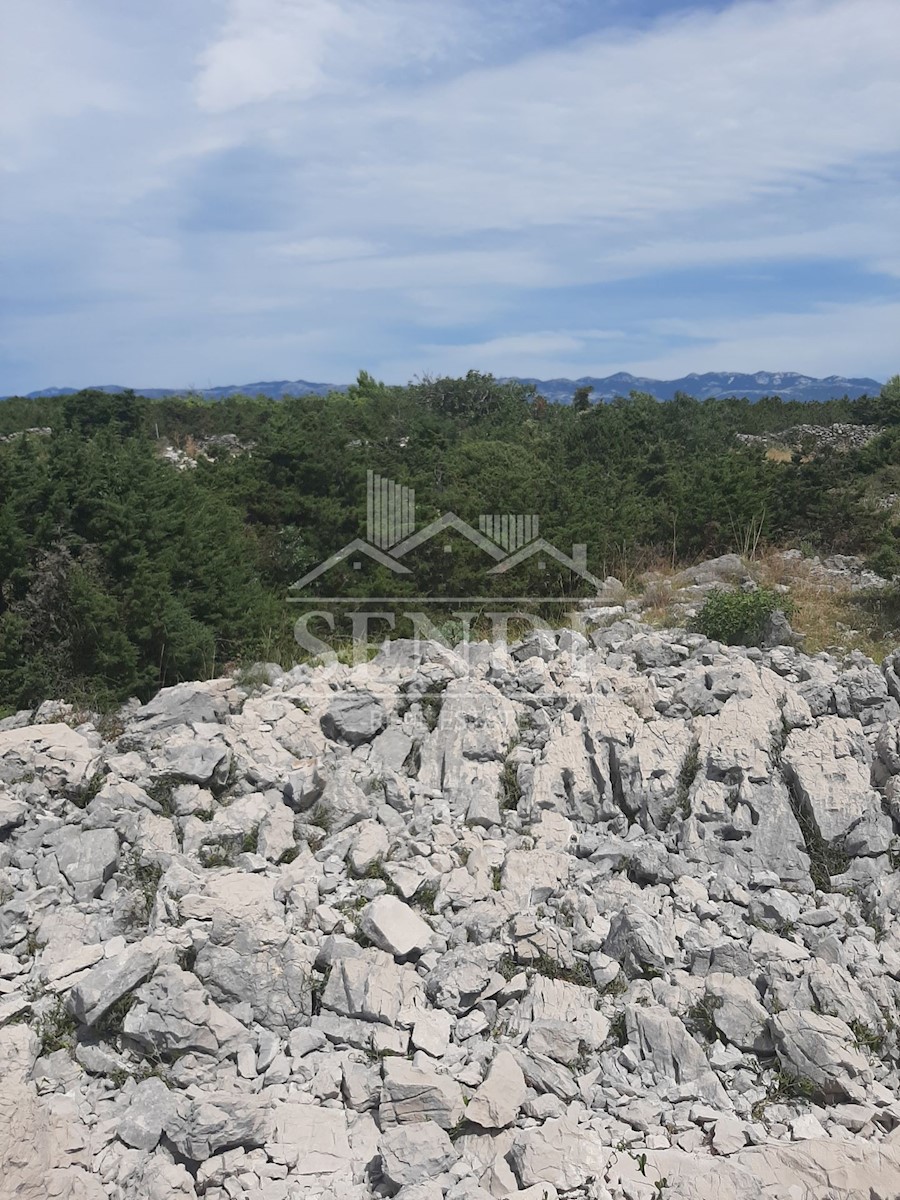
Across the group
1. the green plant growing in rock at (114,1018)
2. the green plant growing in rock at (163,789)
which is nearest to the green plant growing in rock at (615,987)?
the green plant growing in rock at (114,1018)

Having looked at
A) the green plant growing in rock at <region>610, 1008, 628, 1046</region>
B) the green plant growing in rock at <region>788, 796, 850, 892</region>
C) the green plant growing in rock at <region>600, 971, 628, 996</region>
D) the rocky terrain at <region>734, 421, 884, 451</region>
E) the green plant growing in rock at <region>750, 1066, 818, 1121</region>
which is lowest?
the green plant growing in rock at <region>750, 1066, 818, 1121</region>

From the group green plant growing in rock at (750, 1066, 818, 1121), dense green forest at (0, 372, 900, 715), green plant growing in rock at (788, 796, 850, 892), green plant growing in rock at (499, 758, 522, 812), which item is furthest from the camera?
dense green forest at (0, 372, 900, 715)

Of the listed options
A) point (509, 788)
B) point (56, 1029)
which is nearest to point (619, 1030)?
point (509, 788)

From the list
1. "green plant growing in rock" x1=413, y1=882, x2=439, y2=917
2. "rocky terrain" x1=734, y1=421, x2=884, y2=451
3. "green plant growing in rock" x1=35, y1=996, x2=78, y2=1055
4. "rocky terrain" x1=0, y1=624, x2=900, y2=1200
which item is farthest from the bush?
"rocky terrain" x1=734, y1=421, x2=884, y2=451

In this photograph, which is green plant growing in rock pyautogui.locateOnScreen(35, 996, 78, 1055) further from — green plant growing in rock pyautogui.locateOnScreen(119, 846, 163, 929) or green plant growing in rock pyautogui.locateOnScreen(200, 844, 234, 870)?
green plant growing in rock pyautogui.locateOnScreen(200, 844, 234, 870)

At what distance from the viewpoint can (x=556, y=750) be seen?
611 cm

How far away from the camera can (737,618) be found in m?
8.08

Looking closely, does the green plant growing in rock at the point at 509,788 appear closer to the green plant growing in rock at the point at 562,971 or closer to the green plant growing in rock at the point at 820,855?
the green plant growing in rock at the point at 562,971

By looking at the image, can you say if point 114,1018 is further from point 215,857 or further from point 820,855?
point 820,855

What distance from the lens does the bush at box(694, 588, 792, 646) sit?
808 centimetres
